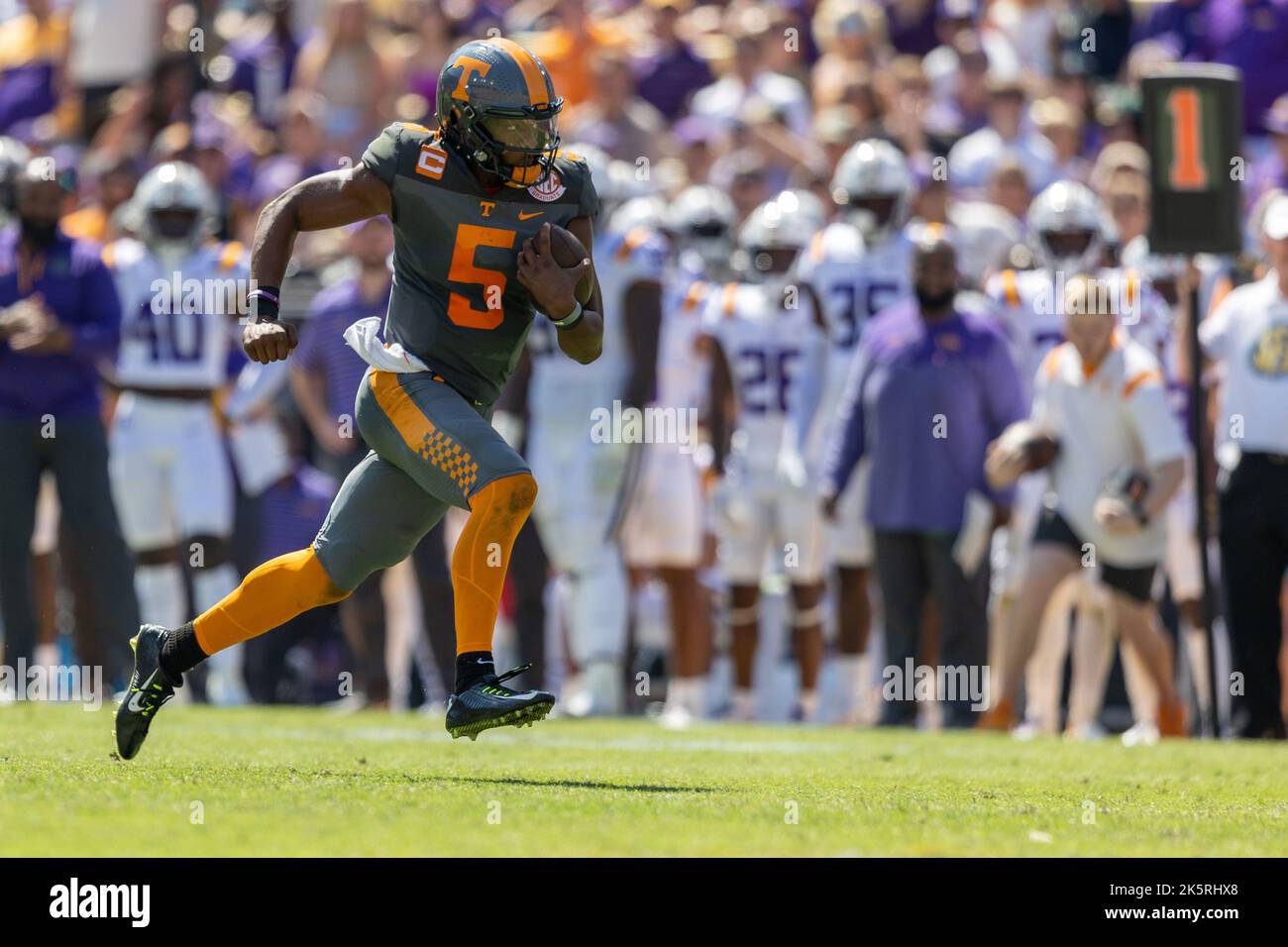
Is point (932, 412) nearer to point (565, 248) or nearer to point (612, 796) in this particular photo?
point (565, 248)

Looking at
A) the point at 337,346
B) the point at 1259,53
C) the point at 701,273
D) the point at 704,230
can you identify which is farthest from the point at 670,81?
the point at 337,346

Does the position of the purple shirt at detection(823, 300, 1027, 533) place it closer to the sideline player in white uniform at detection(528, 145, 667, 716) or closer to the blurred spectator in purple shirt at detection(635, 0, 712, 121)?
the sideline player in white uniform at detection(528, 145, 667, 716)

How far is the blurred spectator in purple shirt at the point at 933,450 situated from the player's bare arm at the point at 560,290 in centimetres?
469

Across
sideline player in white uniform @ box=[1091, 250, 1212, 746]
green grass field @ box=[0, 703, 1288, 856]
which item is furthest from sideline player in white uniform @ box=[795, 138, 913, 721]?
green grass field @ box=[0, 703, 1288, 856]

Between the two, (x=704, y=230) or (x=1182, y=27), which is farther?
(x=1182, y=27)

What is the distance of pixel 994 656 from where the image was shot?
12594 millimetres

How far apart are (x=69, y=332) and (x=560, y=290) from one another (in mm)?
5393

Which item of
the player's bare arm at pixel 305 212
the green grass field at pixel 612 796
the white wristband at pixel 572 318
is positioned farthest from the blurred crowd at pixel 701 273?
the player's bare arm at pixel 305 212

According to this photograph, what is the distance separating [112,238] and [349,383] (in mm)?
2859

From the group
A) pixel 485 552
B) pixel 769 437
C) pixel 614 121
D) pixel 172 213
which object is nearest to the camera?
pixel 485 552

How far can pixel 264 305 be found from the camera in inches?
294

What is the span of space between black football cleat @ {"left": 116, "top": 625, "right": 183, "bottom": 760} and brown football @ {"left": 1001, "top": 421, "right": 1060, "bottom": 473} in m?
5.07

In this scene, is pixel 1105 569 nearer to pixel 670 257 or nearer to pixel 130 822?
pixel 670 257

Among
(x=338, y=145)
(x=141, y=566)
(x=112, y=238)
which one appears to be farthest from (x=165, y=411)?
(x=338, y=145)
